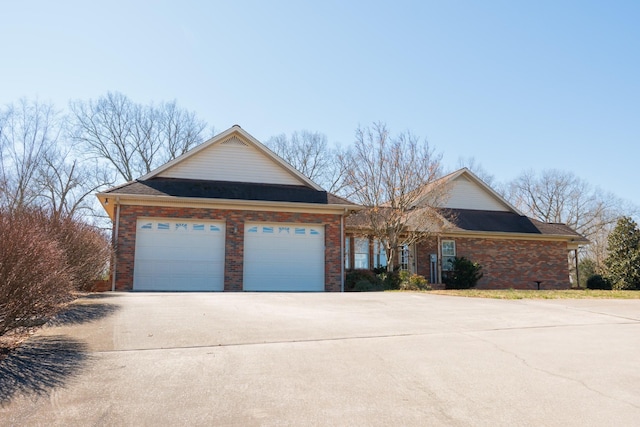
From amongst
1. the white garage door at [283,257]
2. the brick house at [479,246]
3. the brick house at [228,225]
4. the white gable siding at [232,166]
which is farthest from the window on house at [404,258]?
the white gable siding at [232,166]

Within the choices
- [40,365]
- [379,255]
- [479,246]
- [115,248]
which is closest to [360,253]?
[379,255]

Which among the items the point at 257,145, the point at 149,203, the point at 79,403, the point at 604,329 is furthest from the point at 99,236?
the point at 604,329

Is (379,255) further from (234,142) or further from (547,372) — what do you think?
(547,372)

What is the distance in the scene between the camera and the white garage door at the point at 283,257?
16.5 meters

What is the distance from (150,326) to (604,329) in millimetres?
6833

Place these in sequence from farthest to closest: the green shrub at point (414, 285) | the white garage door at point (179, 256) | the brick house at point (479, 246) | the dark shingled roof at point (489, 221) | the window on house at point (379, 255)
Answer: the dark shingled roof at point (489, 221) → the brick house at point (479, 246) → the window on house at point (379, 255) → the green shrub at point (414, 285) → the white garage door at point (179, 256)

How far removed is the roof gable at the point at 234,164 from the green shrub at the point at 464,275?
722cm

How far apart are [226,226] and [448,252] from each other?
34.3ft

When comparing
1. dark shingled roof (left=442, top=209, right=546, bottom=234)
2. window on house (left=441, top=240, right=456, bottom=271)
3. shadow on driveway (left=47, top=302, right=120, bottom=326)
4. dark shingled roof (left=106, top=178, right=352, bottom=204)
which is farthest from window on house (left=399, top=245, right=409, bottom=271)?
shadow on driveway (left=47, top=302, right=120, bottom=326)

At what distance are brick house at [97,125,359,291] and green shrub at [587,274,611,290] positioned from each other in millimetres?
14216

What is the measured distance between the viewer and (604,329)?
721 cm

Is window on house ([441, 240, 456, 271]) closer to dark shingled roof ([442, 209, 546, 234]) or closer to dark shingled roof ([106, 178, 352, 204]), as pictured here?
dark shingled roof ([442, 209, 546, 234])

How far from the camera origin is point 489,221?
22344mm

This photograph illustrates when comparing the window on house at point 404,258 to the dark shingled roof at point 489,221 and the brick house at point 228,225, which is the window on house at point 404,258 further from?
the dark shingled roof at point 489,221
